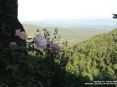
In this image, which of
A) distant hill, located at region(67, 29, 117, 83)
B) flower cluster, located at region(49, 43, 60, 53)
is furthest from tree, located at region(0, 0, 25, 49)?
distant hill, located at region(67, 29, 117, 83)

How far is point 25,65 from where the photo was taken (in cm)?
401

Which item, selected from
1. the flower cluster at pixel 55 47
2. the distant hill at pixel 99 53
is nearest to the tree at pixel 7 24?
the flower cluster at pixel 55 47

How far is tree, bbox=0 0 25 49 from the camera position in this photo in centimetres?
458

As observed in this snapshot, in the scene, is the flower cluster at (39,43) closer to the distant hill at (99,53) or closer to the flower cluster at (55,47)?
the flower cluster at (55,47)

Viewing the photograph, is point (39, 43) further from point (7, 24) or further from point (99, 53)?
point (99, 53)

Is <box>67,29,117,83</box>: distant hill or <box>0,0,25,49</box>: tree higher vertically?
<box>0,0,25,49</box>: tree

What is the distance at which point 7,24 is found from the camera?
470 centimetres

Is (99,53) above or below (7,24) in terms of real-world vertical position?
below

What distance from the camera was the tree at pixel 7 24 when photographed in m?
4.58

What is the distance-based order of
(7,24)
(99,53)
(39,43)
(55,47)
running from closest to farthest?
(39,43), (55,47), (7,24), (99,53)

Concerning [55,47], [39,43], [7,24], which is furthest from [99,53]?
[39,43]

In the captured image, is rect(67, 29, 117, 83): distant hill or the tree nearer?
the tree

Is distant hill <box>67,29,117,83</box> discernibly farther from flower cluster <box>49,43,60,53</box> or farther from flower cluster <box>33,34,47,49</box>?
flower cluster <box>33,34,47,49</box>

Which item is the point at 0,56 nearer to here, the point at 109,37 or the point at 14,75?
the point at 14,75
